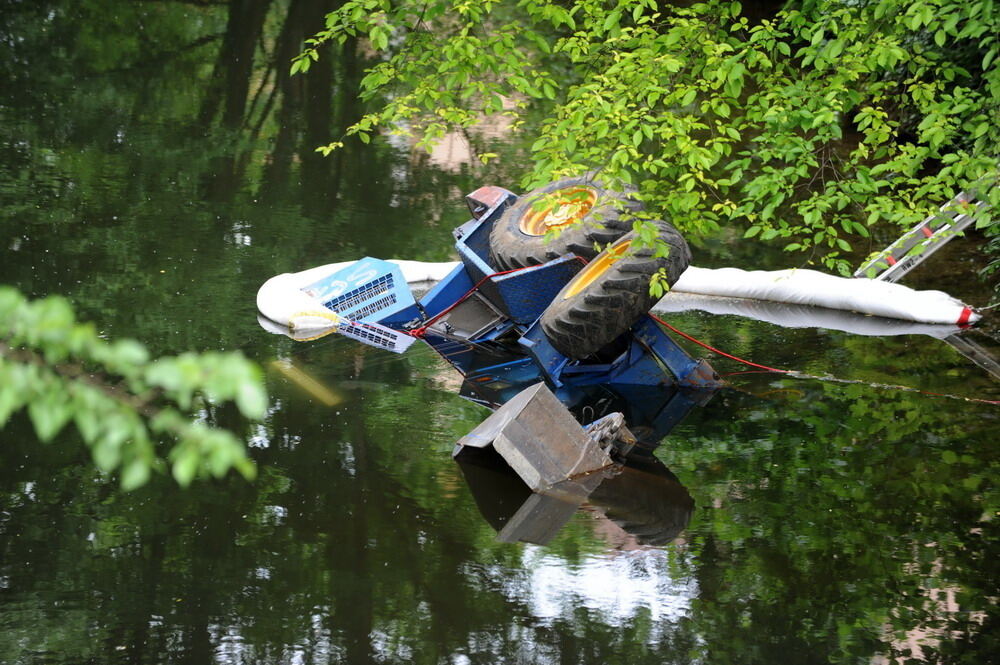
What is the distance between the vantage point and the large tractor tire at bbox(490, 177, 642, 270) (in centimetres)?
907

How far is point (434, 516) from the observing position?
702cm

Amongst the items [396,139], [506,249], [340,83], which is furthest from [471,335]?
[340,83]

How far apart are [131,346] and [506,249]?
769 centimetres

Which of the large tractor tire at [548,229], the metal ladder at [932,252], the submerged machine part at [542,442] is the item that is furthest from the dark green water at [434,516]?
the large tractor tire at [548,229]

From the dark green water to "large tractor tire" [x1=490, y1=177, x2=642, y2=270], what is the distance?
1110 millimetres

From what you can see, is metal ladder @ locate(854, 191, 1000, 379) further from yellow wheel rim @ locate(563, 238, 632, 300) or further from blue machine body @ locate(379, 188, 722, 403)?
yellow wheel rim @ locate(563, 238, 632, 300)

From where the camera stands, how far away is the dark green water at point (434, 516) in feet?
19.2

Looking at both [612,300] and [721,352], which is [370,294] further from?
[721,352]

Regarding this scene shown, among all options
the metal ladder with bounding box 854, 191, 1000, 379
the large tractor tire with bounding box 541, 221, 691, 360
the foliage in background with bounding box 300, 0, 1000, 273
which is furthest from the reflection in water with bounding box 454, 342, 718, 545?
the metal ladder with bounding box 854, 191, 1000, 379

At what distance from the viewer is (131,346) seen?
2.08 metres

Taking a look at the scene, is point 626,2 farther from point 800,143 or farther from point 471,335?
point 471,335

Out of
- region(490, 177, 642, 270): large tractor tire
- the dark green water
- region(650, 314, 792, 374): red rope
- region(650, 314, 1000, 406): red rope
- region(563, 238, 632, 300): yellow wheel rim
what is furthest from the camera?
region(650, 314, 792, 374): red rope

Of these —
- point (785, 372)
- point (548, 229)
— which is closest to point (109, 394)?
point (548, 229)

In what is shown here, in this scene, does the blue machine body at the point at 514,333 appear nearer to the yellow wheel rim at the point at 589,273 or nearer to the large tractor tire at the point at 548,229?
the large tractor tire at the point at 548,229
